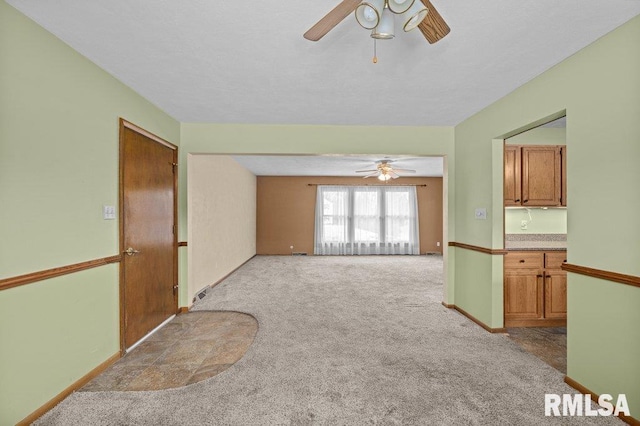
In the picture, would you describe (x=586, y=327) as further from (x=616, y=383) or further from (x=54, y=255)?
(x=54, y=255)

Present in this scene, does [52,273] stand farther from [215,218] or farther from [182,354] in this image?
[215,218]

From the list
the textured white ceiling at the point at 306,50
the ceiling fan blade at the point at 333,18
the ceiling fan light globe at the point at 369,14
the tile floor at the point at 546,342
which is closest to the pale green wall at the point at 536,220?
the tile floor at the point at 546,342

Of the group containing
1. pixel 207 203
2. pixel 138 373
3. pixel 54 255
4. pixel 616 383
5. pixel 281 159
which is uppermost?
pixel 281 159

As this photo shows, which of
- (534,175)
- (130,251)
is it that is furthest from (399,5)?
(534,175)

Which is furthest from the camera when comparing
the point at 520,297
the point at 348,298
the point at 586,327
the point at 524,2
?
the point at 348,298

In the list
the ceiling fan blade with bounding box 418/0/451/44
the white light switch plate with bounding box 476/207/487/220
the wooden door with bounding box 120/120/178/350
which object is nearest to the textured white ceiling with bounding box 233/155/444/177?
the wooden door with bounding box 120/120/178/350

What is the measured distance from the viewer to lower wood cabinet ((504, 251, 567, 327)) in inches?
125

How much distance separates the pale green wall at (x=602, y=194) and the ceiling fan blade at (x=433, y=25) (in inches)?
52.7

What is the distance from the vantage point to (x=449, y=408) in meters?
1.84

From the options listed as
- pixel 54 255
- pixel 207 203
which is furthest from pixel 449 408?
pixel 207 203

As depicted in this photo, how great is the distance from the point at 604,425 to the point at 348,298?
2.89 meters

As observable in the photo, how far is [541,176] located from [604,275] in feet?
6.82

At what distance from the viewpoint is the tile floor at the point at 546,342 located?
8.13 ft

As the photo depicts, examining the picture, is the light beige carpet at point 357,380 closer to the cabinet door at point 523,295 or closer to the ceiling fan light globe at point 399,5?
the cabinet door at point 523,295
